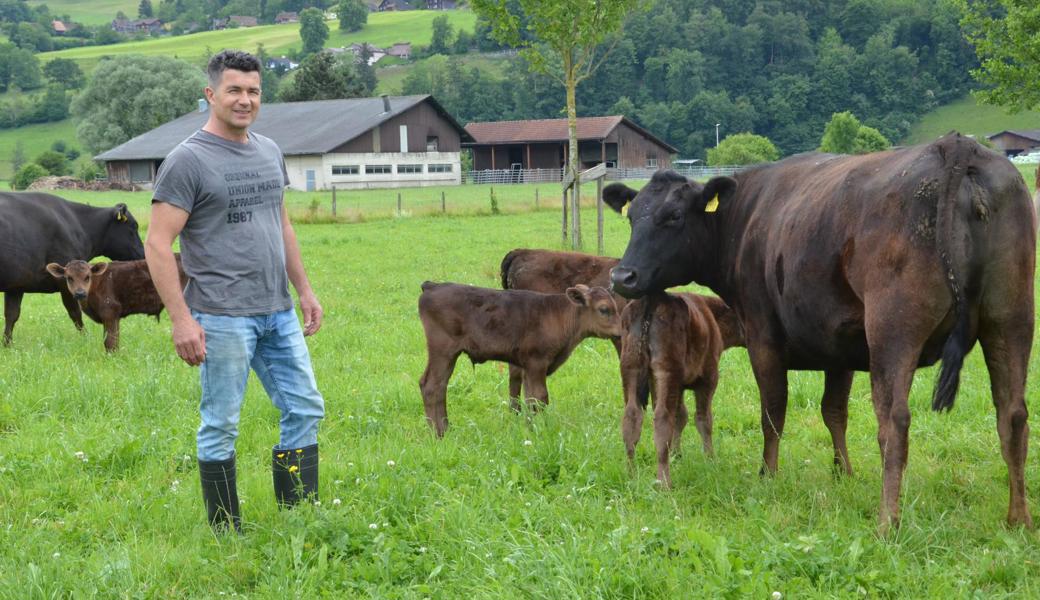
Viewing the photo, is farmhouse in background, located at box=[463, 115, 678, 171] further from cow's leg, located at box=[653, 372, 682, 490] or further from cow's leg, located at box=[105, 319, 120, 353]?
cow's leg, located at box=[653, 372, 682, 490]

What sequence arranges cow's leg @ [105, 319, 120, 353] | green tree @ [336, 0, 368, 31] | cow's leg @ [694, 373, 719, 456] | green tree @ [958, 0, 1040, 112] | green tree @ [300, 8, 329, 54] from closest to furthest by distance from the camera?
cow's leg @ [694, 373, 719, 456], cow's leg @ [105, 319, 120, 353], green tree @ [958, 0, 1040, 112], green tree @ [300, 8, 329, 54], green tree @ [336, 0, 368, 31]

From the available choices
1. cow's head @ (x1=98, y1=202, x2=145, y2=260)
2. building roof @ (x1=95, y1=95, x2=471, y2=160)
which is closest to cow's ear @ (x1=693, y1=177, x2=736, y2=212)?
cow's head @ (x1=98, y1=202, x2=145, y2=260)

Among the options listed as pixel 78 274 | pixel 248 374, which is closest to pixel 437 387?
pixel 248 374

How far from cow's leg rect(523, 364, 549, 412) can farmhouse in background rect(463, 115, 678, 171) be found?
234 ft

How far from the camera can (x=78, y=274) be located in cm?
1138

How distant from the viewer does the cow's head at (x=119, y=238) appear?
13.9m

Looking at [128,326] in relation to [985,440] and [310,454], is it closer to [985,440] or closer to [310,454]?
[310,454]

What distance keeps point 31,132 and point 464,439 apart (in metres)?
121

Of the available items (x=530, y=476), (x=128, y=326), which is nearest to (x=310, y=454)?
(x=530, y=476)

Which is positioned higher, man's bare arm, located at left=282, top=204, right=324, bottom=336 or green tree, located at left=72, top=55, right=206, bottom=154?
green tree, located at left=72, top=55, right=206, bottom=154

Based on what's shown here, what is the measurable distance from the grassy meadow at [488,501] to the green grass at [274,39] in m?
161

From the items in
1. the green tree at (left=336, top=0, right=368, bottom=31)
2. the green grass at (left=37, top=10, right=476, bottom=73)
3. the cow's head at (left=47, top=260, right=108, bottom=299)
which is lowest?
the cow's head at (left=47, top=260, right=108, bottom=299)

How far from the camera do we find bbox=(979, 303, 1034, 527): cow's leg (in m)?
4.74

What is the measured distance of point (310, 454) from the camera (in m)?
5.47
